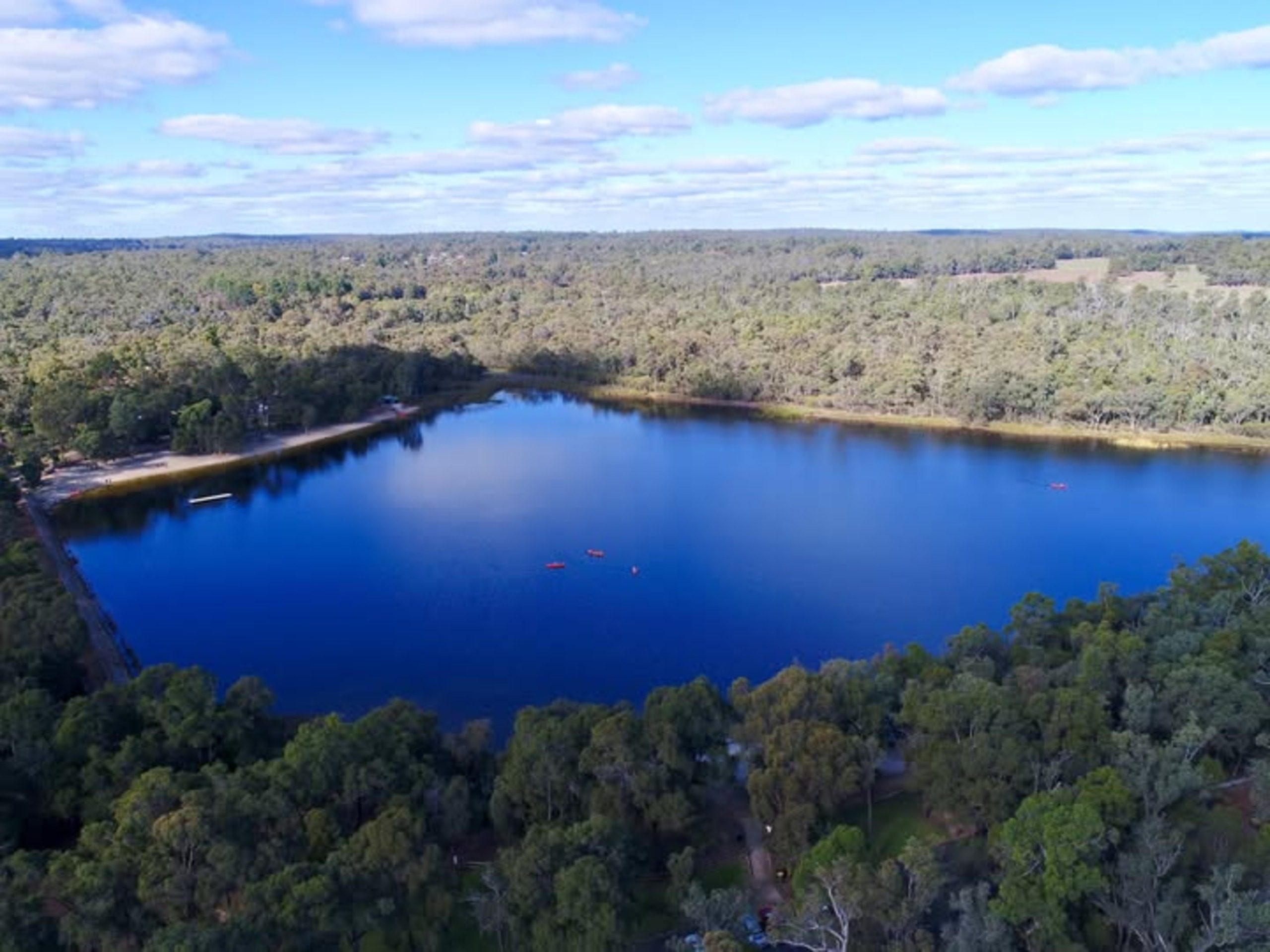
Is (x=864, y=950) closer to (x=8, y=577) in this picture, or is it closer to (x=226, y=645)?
(x=226, y=645)

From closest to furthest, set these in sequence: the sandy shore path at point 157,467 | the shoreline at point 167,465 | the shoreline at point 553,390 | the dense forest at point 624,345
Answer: the shoreline at point 167,465 < the sandy shore path at point 157,467 < the shoreline at point 553,390 < the dense forest at point 624,345

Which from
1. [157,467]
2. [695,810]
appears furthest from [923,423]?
[695,810]

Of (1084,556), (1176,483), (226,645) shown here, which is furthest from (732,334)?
(226,645)

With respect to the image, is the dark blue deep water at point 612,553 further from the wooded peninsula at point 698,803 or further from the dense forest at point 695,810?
the dense forest at point 695,810

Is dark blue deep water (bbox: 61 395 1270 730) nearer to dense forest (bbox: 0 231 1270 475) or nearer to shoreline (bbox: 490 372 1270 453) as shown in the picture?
shoreline (bbox: 490 372 1270 453)

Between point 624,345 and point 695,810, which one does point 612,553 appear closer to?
point 695,810

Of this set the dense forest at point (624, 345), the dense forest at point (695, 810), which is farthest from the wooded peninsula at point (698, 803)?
the dense forest at point (624, 345)
